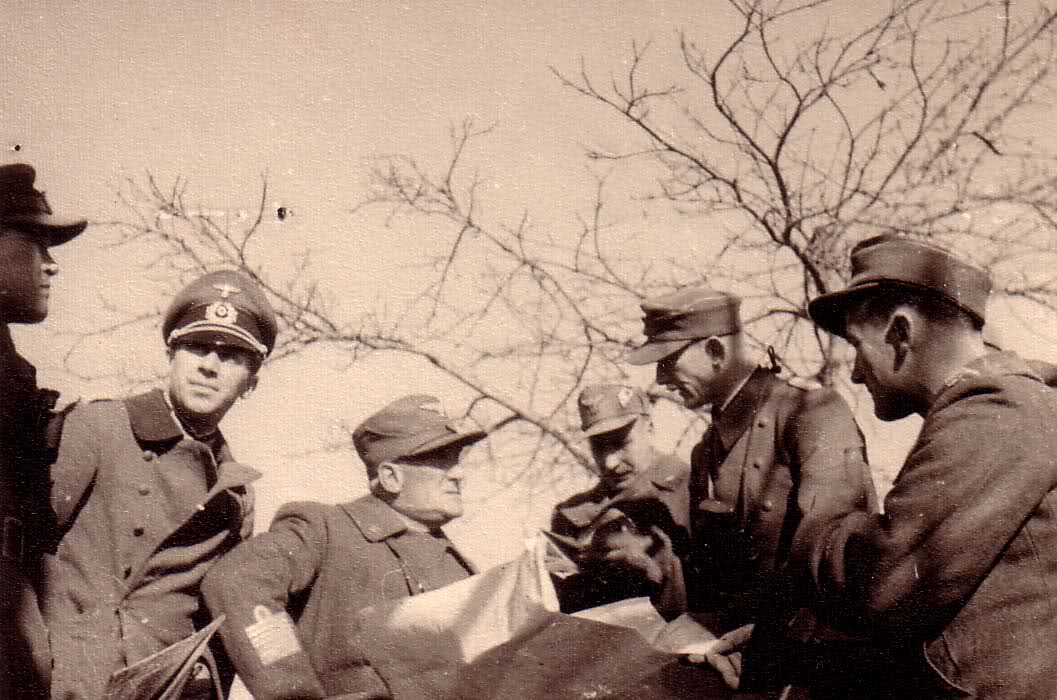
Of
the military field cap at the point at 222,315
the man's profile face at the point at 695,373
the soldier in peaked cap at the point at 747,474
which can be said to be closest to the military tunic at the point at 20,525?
the military field cap at the point at 222,315

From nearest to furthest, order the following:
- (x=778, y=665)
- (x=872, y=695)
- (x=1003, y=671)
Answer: (x=1003, y=671)
(x=872, y=695)
(x=778, y=665)

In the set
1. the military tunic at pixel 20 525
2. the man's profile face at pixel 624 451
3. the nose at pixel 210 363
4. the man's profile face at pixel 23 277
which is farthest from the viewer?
the man's profile face at pixel 624 451

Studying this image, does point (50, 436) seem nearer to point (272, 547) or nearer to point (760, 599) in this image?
point (272, 547)

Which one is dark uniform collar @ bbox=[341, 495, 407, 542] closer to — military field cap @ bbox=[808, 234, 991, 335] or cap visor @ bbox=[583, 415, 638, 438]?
cap visor @ bbox=[583, 415, 638, 438]

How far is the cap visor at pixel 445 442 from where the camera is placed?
4086 millimetres

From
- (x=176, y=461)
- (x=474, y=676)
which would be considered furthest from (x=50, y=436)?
→ (x=474, y=676)

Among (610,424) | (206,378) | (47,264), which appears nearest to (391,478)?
(206,378)

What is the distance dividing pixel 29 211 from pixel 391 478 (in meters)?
1.49

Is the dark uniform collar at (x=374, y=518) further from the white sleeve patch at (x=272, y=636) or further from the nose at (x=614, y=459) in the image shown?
the nose at (x=614, y=459)

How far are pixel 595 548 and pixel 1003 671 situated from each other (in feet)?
5.51

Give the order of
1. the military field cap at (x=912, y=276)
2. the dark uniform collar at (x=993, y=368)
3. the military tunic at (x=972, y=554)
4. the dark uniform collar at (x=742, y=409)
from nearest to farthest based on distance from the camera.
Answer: the military tunic at (x=972, y=554), the dark uniform collar at (x=993, y=368), the military field cap at (x=912, y=276), the dark uniform collar at (x=742, y=409)

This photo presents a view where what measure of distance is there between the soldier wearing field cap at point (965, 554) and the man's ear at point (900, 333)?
16cm

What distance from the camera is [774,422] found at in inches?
155

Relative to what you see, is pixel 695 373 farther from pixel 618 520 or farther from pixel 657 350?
pixel 618 520
